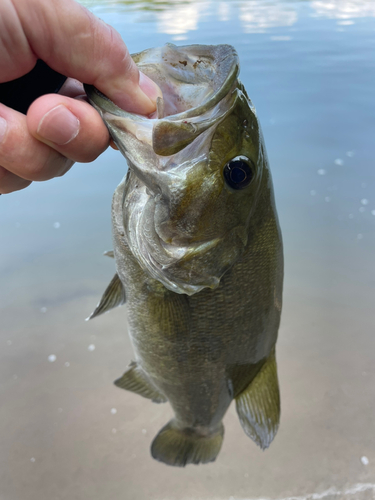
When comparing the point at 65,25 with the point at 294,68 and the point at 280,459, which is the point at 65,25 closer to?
the point at 280,459

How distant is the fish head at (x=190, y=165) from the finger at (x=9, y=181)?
1.16ft

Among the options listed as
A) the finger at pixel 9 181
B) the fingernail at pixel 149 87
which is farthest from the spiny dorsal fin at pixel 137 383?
the fingernail at pixel 149 87

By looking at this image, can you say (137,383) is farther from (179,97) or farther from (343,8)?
(343,8)

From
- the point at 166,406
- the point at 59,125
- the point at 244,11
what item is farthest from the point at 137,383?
the point at 244,11

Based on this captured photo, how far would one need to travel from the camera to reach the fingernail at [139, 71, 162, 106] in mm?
784

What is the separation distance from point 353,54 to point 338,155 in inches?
94.9

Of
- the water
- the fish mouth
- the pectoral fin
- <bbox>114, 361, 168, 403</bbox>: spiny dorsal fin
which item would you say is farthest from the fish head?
the water

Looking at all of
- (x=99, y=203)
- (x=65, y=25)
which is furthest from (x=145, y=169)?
(x=99, y=203)

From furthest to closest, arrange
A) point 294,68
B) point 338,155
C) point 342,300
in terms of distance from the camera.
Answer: point 294,68 < point 338,155 < point 342,300

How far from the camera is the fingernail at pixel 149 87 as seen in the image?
2.57 feet

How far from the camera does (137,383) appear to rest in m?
1.47

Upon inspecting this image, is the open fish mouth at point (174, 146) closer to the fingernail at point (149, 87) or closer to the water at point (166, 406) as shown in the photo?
the fingernail at point (149, 87)

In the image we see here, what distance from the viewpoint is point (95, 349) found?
2.37 meters

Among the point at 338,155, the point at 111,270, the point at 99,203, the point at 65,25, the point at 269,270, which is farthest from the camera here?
the point at 338,155
